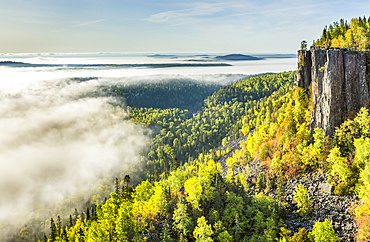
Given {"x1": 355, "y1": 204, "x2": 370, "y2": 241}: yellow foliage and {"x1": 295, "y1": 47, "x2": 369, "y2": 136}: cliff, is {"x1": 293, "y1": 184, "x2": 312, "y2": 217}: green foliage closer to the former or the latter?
{"x1": 355, "y1": 204, "x2": 370, "y2": 241}: yellow foliage

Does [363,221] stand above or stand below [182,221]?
above

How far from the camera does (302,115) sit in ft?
382

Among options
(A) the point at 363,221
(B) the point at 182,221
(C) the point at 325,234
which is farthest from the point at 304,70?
(B) the point at 182,221

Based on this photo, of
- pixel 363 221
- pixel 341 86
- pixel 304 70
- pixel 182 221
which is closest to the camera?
pixel 363 221

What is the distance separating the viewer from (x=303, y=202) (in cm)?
8269

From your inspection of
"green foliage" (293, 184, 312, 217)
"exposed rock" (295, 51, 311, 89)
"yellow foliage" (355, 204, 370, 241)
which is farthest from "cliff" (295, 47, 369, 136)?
"yellow foliage" (355, 204, 370, 241)

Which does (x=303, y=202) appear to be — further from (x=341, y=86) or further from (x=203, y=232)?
(x=341, y=86)

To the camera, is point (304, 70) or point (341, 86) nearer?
point (341, 86)

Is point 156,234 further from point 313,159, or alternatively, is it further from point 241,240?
point 313,159

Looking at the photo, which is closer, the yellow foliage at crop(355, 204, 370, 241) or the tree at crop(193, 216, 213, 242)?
the yellow foliage at crop(355, 204, 370, 241)

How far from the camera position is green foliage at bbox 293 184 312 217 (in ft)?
269

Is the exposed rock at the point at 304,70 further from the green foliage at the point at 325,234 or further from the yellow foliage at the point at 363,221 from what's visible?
the green foliage at the point at 325,234

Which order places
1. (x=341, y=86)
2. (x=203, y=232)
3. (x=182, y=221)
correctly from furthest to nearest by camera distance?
(x=341, y=86) → (x=182, y=221) → (x=203, y=232)

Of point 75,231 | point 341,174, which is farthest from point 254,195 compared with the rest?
point 75,231
